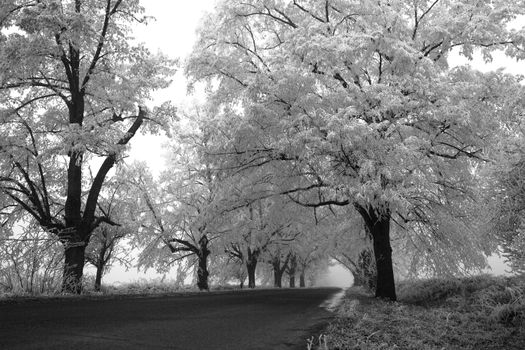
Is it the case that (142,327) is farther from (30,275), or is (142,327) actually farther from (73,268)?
(73,268)

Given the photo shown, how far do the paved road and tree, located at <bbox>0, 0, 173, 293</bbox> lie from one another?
3.81 m

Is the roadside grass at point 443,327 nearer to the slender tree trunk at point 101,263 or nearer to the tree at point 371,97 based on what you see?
the tree at point 371,97

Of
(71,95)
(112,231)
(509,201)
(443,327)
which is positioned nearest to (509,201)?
(509,201)

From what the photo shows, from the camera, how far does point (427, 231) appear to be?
12828 millimetres

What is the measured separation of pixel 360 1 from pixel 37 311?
420 inches

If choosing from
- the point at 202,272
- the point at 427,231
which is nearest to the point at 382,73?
the point at 427,231

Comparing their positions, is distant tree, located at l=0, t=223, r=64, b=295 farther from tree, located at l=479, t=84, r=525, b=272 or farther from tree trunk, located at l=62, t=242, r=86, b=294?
tree, located at l=479, t=84, r=525, b=272

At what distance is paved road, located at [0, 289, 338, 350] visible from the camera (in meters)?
4.14

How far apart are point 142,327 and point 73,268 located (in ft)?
22.9

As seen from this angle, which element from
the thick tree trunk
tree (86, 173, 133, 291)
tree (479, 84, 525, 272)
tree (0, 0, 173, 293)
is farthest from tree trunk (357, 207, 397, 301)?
tree (86, 173, 133, 291)

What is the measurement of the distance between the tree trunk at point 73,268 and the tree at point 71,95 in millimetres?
28

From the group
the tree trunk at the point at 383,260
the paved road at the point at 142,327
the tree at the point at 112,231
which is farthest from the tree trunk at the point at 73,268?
the tree trunk at the point at 383,260

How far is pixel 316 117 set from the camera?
30.9ft

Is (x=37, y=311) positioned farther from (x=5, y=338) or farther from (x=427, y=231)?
(x=427, y=231)
